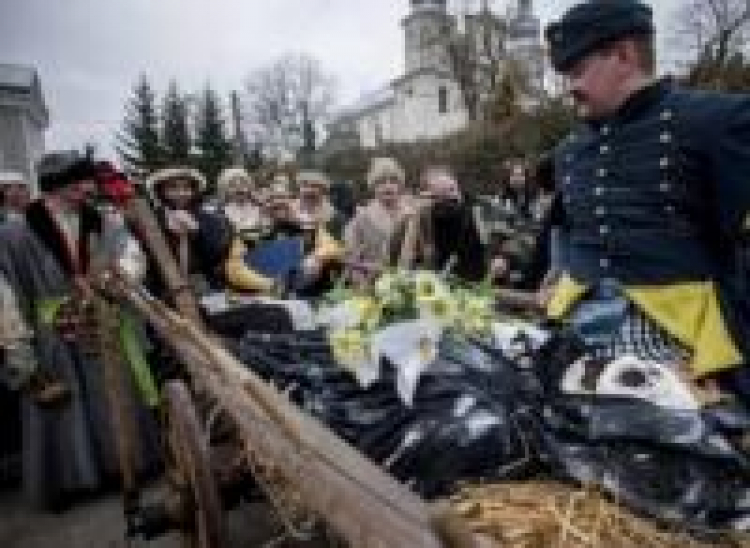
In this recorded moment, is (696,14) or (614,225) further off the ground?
(696,14)

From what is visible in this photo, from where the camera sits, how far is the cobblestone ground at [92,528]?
4559 mm

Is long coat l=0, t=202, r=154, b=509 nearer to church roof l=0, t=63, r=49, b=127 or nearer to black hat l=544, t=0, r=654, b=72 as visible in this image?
black hat l=544, t=0, r=654, b=72

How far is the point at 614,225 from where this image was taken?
2.74m

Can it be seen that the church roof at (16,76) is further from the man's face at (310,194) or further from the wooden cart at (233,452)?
the wooden cart at (233,452)

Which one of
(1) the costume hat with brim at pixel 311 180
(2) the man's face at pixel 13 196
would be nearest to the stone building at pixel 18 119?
(2) the man's face at pixel 13 196

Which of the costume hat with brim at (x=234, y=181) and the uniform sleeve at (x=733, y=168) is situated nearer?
the uniform sleeve at (x=733, y=168)

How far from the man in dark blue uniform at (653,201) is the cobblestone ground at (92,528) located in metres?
2.11

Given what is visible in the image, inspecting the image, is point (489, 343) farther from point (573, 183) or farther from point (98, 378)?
point (98, 378)

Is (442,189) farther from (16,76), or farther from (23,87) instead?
(16,76)

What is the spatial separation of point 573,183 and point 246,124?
6275 centimetres

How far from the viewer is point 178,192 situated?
611cm

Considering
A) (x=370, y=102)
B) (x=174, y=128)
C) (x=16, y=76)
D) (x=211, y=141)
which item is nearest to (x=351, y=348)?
(x=16, y=76)

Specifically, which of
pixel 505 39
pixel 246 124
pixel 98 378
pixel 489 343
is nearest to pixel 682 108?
pixel 489 343

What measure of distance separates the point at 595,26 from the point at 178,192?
13.1 ft
